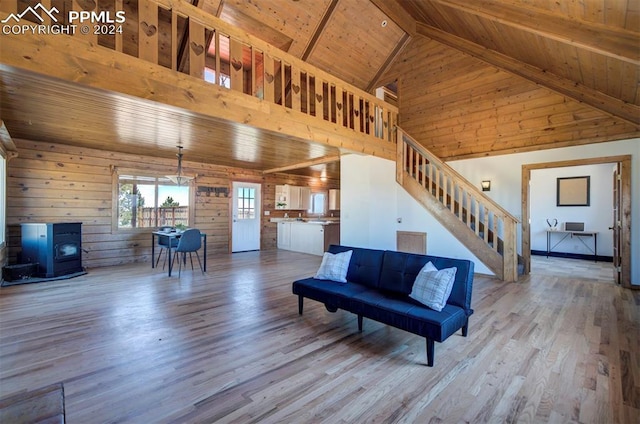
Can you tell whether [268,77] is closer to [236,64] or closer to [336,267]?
[236,64]

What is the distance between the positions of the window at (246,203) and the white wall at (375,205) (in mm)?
3488

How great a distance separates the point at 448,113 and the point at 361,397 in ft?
20.0

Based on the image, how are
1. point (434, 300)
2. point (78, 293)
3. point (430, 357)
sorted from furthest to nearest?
point (78, 293), point (434, 300), point (430, 357)

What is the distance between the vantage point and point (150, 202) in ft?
22.4

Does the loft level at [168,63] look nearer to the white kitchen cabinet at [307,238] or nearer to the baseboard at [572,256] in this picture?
the white kitchen cabinet at [307,238]

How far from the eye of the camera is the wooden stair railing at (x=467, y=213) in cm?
481

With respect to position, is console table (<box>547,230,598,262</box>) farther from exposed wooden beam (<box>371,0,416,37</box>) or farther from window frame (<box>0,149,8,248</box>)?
window frame (<box>0,149,8,248</box>)

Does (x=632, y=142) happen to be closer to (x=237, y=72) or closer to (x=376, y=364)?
(x=376, y=364)

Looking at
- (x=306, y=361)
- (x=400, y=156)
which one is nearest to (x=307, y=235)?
(x=400, y=156)

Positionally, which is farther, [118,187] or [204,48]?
[118,187]

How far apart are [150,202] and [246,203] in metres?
2.48

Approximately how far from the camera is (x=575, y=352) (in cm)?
248

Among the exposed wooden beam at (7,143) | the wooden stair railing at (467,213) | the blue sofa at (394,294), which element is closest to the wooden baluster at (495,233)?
the wooden stair railing at (467,213)

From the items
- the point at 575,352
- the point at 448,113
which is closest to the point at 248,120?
the point at 575,352
